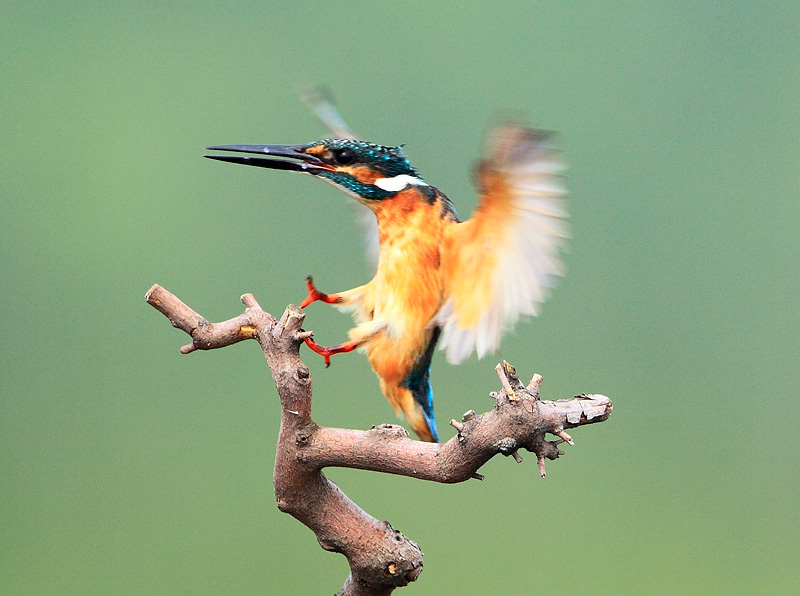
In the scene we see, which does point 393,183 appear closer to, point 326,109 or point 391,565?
point 326,109

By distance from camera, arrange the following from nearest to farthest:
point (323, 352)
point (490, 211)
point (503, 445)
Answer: point (503, 445) → point (490, 211) → point (323, 352)

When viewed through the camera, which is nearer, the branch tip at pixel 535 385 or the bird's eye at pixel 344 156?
the branch tip at pixel 535 385

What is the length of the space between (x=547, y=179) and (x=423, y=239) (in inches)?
9.1

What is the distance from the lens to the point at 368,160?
1.35 meters

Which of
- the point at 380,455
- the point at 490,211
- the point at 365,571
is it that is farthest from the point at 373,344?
the point at 365,571

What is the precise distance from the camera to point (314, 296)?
1.40m

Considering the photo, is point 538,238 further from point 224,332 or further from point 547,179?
point 224,332

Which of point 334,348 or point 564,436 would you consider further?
point 334,348

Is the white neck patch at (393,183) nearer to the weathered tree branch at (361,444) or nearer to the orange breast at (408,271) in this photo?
the orange breast at (408,271)

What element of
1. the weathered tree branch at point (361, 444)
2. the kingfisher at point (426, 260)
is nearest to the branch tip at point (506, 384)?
the weathered tree branch at point (361, 444)

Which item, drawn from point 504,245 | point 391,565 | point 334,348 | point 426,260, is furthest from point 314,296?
point 391,565

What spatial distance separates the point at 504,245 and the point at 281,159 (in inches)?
15.9

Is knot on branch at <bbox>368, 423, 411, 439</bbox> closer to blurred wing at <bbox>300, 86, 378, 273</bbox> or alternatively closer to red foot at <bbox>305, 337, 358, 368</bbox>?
red foot at <bbox>305, 337, 358, 368</bbox>

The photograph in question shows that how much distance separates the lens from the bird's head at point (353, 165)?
53.1 inches
